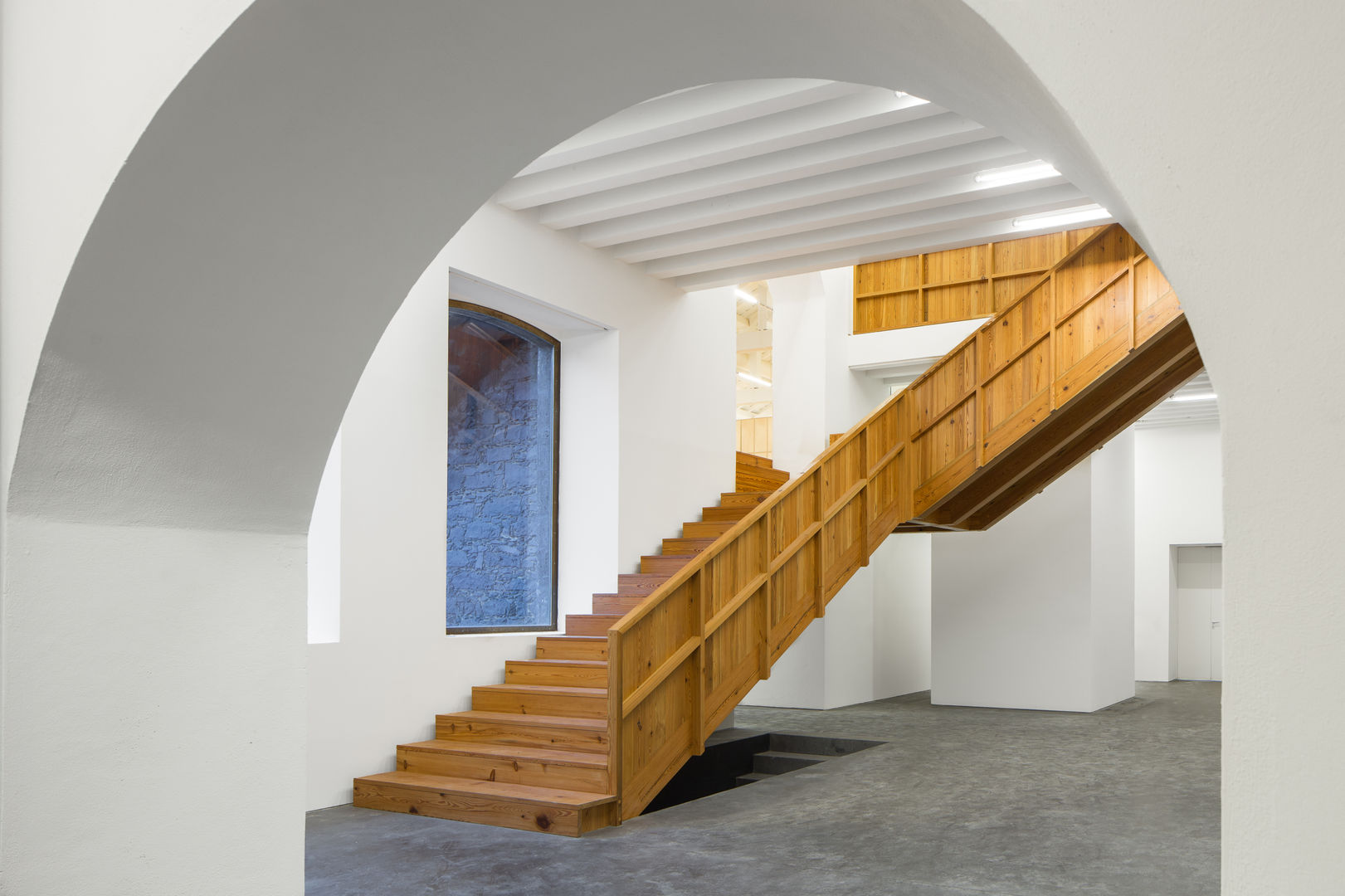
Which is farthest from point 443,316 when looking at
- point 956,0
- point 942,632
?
point 942,632

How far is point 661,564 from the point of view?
936 cm

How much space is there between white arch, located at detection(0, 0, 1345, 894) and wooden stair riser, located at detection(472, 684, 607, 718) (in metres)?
3.95

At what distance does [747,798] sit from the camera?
6.79 meters

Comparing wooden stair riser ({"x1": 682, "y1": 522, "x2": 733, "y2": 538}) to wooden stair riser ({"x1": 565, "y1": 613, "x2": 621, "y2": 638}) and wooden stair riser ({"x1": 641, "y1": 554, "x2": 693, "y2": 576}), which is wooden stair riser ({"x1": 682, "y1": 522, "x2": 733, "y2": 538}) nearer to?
wooden stair riser ({"x1": 641, "y1": 554, "x2": 693, "y2": 576})

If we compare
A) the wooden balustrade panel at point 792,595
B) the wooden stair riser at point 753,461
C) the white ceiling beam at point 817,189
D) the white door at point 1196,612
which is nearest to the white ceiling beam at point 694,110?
the white ceiling beam at point 817,189

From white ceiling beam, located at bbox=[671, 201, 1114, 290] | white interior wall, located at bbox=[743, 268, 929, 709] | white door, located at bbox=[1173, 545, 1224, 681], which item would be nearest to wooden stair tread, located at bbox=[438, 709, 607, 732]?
white ceiling beam, located at bbox=[671, 201, 1114, 290]

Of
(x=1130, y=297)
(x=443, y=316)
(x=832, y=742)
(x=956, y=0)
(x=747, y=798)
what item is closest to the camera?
(x=956, y=0)

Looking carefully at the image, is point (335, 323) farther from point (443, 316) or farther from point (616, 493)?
point (616, 493)

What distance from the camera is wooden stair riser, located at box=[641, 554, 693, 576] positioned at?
923cm

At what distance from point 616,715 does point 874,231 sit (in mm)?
4577

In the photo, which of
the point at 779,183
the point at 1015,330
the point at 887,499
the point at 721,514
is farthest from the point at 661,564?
the point at 1015,330

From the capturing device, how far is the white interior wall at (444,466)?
684 centimetres

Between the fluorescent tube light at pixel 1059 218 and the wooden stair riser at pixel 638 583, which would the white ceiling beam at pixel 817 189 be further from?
the wooden stair riser at pixel 638 583

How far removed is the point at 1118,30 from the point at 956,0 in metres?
0.23
